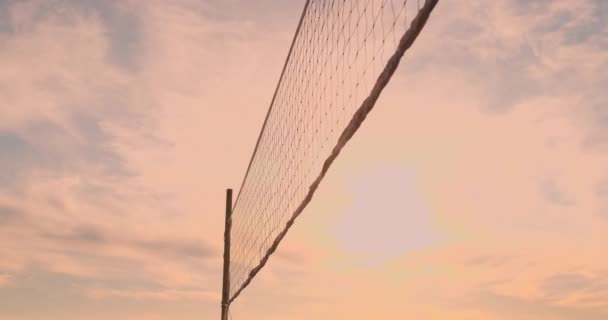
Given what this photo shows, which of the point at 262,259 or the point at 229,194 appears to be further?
the point at 229,194

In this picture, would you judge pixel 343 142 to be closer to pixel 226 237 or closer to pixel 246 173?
pixel 246 173

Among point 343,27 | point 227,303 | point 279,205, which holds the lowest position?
point 227,303

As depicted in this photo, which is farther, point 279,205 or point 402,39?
point 279,205

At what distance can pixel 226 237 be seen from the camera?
15055 mm

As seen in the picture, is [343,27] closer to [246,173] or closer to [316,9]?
[316,9]

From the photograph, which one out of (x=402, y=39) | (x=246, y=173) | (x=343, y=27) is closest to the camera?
(x=402, y=39)

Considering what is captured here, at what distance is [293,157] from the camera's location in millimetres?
9305

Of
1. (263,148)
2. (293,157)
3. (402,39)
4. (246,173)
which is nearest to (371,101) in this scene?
(402,39)

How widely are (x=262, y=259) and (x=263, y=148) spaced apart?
2.15 m

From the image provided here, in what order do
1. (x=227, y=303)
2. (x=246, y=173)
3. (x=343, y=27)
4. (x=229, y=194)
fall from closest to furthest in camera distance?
(x=343, y=27) < (x=246, y=173) < (x=227, y=303) < (x=229, y=194)

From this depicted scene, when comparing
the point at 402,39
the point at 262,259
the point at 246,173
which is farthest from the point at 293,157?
the point at 402,39

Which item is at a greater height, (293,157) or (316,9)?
(316,9)

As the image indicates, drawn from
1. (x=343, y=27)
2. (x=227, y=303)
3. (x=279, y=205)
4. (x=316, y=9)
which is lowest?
(x=227, y=303)

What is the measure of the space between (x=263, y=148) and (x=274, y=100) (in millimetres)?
1557
